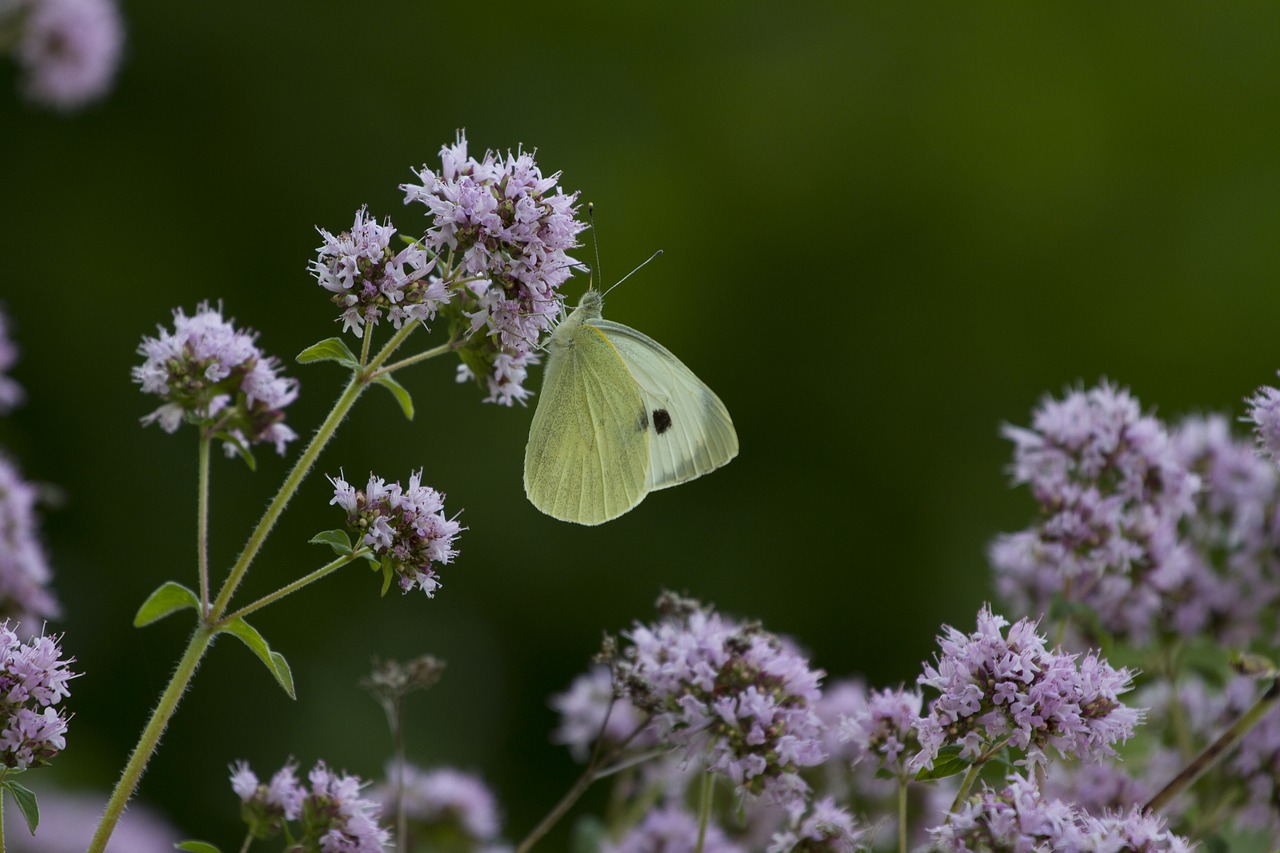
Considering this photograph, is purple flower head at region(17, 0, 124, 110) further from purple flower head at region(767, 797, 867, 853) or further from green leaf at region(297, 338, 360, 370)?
purple flower head at region(767, 797, 867, 853)

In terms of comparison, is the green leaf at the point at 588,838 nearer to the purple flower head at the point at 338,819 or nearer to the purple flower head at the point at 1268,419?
the purple flower head at the point at 338,819

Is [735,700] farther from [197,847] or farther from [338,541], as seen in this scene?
[197,847]

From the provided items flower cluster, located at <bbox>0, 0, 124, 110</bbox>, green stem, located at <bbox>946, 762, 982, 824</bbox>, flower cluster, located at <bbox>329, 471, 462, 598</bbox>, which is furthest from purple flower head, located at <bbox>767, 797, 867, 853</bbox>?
flower cluster, located at <bbox>0, 0, 124, 110</bbox>

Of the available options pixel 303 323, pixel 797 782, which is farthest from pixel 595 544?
pixel 797 782

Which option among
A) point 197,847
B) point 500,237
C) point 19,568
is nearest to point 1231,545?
point 500,237

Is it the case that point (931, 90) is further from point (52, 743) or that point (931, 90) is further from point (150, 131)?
point (52, 743)
